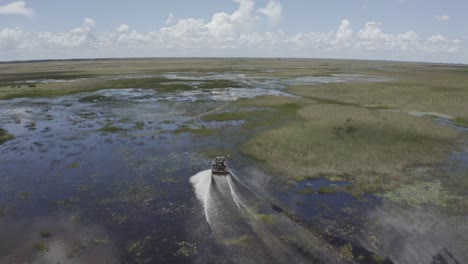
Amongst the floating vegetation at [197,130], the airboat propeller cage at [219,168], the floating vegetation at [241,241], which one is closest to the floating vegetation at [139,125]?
the floating vegetation at [197,130]

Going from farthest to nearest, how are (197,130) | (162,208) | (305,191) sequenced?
(197,130)
(305,191)
(162,208)

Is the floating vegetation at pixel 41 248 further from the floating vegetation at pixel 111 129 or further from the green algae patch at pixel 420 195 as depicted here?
the floating vegetation at pixel 111 129

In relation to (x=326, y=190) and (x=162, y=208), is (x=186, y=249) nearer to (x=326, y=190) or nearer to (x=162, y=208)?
(x=162, y=208)

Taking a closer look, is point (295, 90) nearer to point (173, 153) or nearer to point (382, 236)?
point (173, 153)

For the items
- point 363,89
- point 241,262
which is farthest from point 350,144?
point 363,89

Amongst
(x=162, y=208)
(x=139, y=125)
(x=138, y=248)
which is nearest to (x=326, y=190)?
(x=162, y=208)

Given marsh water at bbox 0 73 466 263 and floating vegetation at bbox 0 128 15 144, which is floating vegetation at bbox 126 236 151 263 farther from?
floating vegetation at bbox 0 128 15 144
